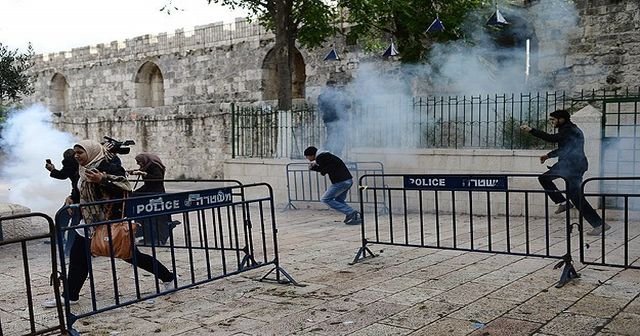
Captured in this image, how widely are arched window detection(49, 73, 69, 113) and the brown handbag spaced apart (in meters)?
26.5

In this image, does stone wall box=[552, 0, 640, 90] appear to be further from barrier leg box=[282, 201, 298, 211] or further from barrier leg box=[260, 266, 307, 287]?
barrier leg box=[260, 266, 307, 287]

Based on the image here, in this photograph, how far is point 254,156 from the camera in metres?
13.6

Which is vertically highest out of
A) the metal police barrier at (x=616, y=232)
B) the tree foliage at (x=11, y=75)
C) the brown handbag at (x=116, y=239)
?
the tree foliage at (x=11, y=75)

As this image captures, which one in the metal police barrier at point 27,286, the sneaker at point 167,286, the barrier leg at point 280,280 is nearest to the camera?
the metal police barrier at point 27,286

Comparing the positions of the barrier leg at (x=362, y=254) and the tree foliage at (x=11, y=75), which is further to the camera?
the tree foliage at (x=11, y=75)

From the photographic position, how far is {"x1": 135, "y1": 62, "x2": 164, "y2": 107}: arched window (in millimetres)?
25125

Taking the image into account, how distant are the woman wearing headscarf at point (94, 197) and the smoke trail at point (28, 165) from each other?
894 cm

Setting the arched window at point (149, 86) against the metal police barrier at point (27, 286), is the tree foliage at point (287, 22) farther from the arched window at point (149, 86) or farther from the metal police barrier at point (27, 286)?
the arched window at point (149, 86)

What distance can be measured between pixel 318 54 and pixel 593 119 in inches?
433

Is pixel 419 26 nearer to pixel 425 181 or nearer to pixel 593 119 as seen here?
pixel 593 119

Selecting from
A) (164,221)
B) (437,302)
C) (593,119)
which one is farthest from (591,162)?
(164,221)

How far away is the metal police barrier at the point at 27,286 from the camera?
4.33m

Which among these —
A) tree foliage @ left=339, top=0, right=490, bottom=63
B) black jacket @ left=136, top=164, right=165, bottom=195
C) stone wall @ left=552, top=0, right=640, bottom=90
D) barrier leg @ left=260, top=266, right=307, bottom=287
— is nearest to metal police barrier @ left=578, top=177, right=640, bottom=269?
barrier leg @ left=260, top=266, right=307, bottom=287

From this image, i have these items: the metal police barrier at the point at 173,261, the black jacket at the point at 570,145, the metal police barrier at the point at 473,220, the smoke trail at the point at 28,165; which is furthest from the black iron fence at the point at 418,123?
the smoke trail at the point at 28,165
